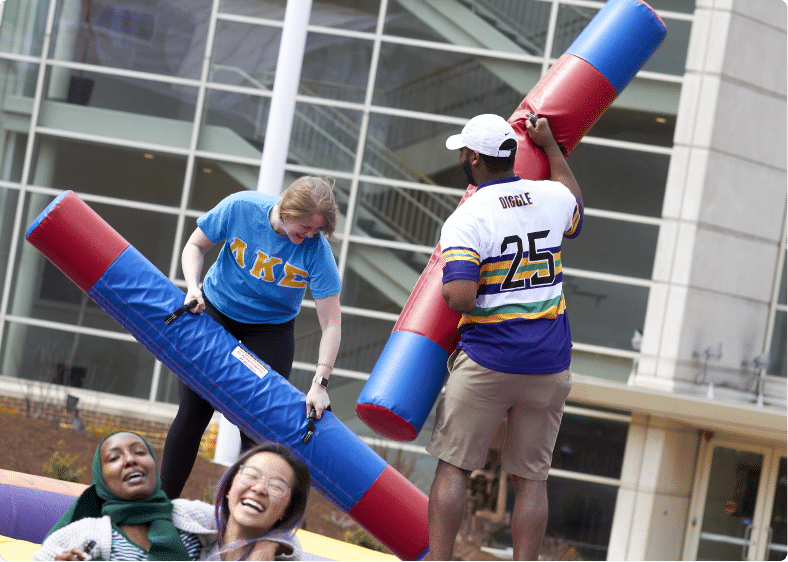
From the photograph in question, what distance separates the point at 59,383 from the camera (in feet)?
41.6

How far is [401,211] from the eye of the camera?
500 inches

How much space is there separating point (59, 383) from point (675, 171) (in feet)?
33.5

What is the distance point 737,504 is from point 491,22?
28.9 feet

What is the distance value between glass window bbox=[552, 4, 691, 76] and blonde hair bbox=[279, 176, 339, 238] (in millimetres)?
9667

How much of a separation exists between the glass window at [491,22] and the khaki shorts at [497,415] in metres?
10.1

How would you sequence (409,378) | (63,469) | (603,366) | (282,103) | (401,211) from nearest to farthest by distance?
(409,378)
(282,103)
(63,469)
(603,366)
(401,211)

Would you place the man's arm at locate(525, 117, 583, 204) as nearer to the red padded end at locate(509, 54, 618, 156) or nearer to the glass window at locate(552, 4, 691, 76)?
the red padded end at locate(509, 54, 618, 156)

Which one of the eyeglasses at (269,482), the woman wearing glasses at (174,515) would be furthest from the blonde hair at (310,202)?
the eyeglasses at (269,482)

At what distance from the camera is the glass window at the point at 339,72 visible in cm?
1283

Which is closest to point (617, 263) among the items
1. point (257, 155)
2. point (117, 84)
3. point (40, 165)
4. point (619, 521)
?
point (619, 521)

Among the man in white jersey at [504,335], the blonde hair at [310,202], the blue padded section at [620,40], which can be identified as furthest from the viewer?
the blue padded section at [620,40]

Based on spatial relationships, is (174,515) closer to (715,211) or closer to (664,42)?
(715,211)

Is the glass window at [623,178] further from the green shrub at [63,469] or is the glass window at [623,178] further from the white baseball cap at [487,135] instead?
the white baseball cap at [487,135]

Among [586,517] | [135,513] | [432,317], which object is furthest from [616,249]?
[135,513]
